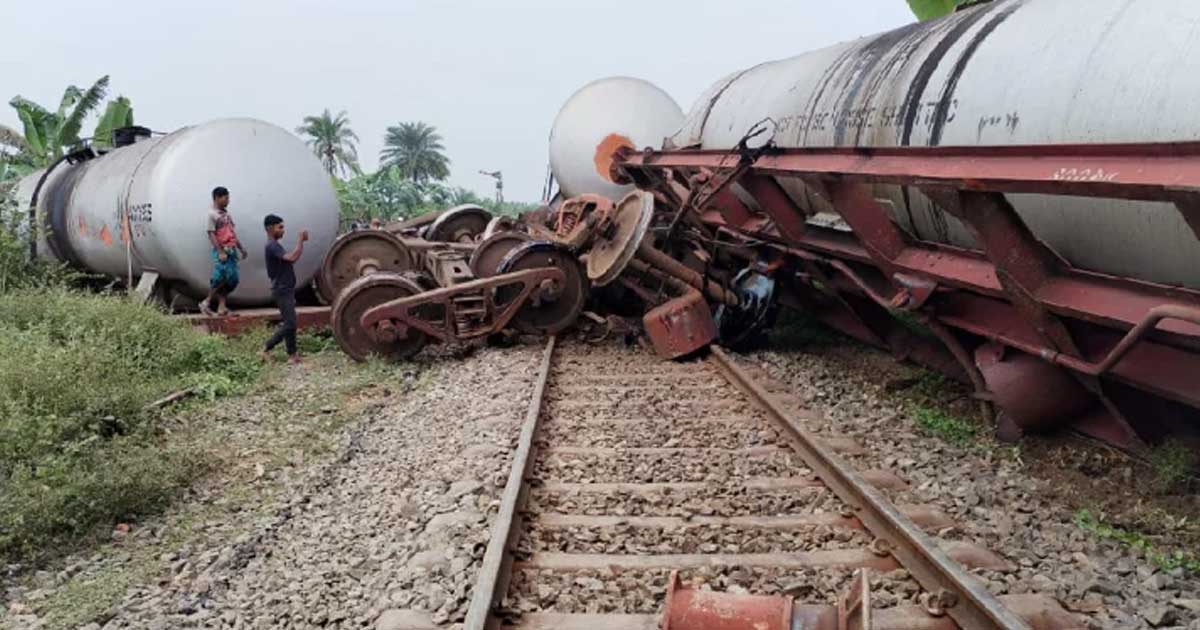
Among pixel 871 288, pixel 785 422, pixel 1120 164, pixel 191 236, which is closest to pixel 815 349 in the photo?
pixel 871 288

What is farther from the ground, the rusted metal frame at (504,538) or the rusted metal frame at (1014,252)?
the rusted metal frame at (1014,252)

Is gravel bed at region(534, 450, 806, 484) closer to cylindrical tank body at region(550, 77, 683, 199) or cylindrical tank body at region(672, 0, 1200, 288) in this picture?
cylindrical tank body at region(672, 0, 1200, 288)

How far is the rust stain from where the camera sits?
1269 centimetres

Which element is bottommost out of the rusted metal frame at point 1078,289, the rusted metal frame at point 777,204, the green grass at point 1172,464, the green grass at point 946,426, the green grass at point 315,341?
the green grass at point 315,341

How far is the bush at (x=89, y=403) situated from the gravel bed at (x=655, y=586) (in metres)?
2.65

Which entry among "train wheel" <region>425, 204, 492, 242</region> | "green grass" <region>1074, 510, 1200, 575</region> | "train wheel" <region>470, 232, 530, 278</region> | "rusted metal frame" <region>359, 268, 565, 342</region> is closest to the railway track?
"green grass" <region>1074, 510, 1200, 575</region>

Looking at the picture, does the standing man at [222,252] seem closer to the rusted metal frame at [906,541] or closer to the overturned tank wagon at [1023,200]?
the overturned tank wagon at [1023,200]

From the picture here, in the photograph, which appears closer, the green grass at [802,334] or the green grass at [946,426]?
the green grass at [946,426]

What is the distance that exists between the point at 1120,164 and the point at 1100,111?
2.70 feet

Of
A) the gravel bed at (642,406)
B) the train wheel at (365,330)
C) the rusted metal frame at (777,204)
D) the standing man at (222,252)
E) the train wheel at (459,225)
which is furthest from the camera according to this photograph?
the train wheel at (459,225)

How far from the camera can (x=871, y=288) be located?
6359 millimetres

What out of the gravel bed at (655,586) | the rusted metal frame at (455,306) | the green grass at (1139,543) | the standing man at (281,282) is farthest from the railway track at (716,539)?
the standing man at (281,282)

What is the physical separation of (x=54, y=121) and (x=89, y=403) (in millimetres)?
20353

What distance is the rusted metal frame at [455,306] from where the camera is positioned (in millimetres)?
8195
